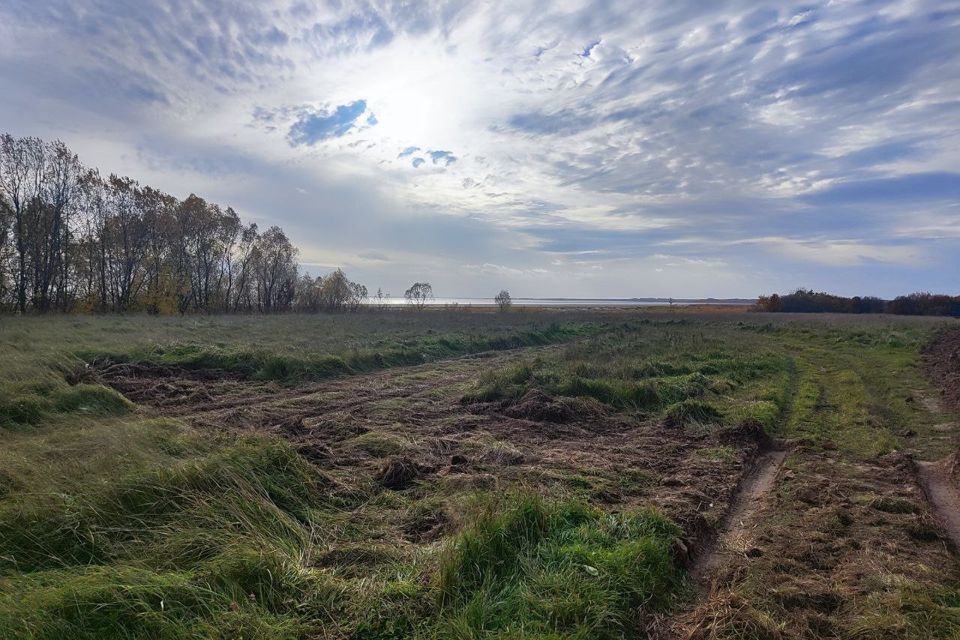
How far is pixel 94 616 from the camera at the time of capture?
3238 millimetres

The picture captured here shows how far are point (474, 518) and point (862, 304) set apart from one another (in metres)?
90.8

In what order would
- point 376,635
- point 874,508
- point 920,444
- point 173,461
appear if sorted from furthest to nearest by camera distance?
1. point 920,444
2. point 874,508
3. point 173,461
4. point 376,635

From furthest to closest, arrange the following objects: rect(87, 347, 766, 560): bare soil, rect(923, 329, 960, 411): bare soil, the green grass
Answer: rect(923, 329, 960, 411): bare soil → rect(87, 347, 766, 560): bare soil → the green grass

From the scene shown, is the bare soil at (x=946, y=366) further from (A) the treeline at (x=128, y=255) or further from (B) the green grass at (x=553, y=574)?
(A) the treeline at (x=128, y=255)

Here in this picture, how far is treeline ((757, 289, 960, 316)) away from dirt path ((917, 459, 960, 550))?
73.6 m

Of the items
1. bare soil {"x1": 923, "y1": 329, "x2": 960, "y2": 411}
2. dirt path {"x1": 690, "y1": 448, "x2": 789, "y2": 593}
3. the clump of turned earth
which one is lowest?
dirt path {"x1": 690, "y1": 448, "x2": 789, "y2": 593}

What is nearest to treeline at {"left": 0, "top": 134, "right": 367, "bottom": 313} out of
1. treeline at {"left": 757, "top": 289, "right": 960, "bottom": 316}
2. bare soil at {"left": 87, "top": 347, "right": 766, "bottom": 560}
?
bare soil at {"left": 87, "top": 347, "right": 766, "bottom": 560}

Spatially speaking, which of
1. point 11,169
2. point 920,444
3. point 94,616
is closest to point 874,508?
point 920,444

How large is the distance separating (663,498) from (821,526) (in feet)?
5.11

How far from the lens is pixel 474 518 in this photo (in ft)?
14.9

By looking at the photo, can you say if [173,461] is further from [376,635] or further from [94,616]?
[376,635]

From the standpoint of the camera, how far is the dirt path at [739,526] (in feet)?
15.3

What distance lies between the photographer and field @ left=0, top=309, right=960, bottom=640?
356cm

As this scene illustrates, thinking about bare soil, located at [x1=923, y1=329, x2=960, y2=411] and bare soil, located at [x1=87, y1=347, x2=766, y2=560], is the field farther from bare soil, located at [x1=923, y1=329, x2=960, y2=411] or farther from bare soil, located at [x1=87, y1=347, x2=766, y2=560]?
bare soil, located at [x1=923, y1=329, x2=960, y2=411]
